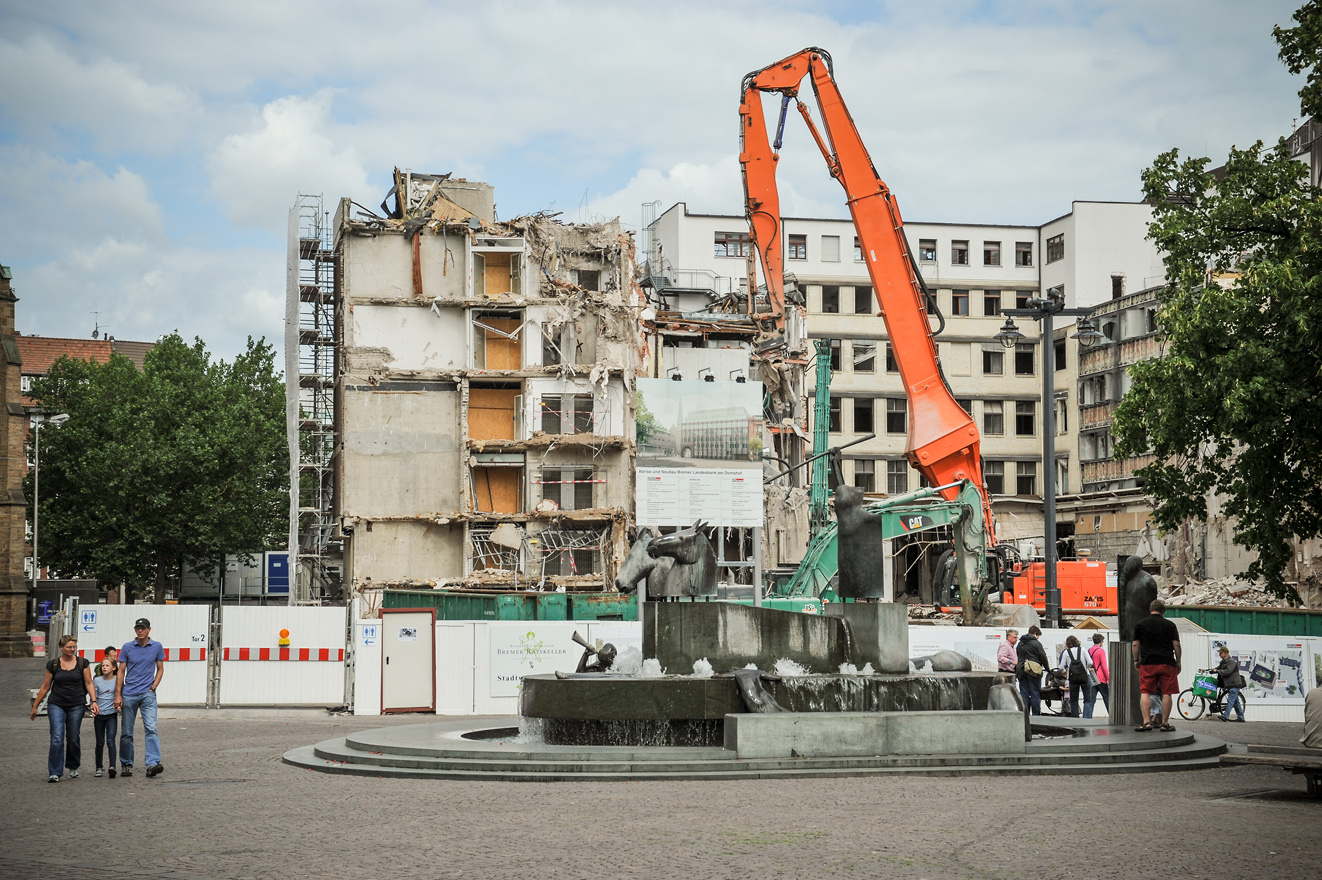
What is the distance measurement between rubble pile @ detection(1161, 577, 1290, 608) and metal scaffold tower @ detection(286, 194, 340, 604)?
104ft

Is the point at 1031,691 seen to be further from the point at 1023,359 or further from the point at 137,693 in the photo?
the point at 1023,359

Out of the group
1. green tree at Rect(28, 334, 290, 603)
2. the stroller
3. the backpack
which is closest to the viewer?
the backpack

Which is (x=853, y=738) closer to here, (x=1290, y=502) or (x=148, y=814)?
(x=148, y=814)

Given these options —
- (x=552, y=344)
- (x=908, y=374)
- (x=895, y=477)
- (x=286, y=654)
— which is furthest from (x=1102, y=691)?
(x=895, y=477)

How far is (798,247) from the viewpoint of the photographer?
75.7m

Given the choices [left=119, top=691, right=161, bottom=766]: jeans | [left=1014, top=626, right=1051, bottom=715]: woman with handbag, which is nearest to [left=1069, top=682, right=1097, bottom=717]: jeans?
[left=1014, top=626, right=1051, bottom=715]: woman with handbag

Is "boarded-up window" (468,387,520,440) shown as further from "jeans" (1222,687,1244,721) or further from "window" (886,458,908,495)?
"jeans" (1222,687,1244,721)

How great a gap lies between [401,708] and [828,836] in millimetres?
16825

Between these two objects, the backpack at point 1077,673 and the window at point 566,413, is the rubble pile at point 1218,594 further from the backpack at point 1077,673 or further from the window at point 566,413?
the backpack at point 1077,673

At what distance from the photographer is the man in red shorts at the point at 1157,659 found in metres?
16.5

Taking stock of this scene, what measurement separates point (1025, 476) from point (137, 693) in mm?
64890

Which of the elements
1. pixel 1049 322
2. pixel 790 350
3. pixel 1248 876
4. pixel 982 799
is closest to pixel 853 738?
pixel 982 799

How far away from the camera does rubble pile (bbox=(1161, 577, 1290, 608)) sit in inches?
1842

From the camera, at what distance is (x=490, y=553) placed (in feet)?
169
